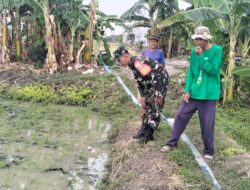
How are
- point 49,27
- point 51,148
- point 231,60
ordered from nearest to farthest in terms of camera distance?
point 51,148
point 231,60
point 49,27

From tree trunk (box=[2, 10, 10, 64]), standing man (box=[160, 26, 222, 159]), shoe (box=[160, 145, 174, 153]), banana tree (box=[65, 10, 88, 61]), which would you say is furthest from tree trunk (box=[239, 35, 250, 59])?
tree trunk (box=[2, 10, 10, 64])

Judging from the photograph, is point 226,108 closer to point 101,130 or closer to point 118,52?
point 101,130

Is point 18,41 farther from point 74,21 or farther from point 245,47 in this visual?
point 245,47

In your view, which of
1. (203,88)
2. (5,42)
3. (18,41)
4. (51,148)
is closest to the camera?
(203,88)

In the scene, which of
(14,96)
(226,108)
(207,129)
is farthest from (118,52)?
(14,96)

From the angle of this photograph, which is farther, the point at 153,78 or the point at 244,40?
the point at 244,40

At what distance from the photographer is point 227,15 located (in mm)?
9648

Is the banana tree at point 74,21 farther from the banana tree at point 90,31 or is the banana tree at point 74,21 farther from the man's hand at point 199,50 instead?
the man's hand at point 199,50

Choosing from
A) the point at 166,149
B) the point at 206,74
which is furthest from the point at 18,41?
the point at 206,74

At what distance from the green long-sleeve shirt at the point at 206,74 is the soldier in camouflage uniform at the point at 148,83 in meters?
0.53

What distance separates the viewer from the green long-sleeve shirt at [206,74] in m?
5.48

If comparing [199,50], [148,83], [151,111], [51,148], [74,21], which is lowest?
[51,148]

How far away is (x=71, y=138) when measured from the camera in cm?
805

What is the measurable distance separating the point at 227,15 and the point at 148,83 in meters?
4.34
